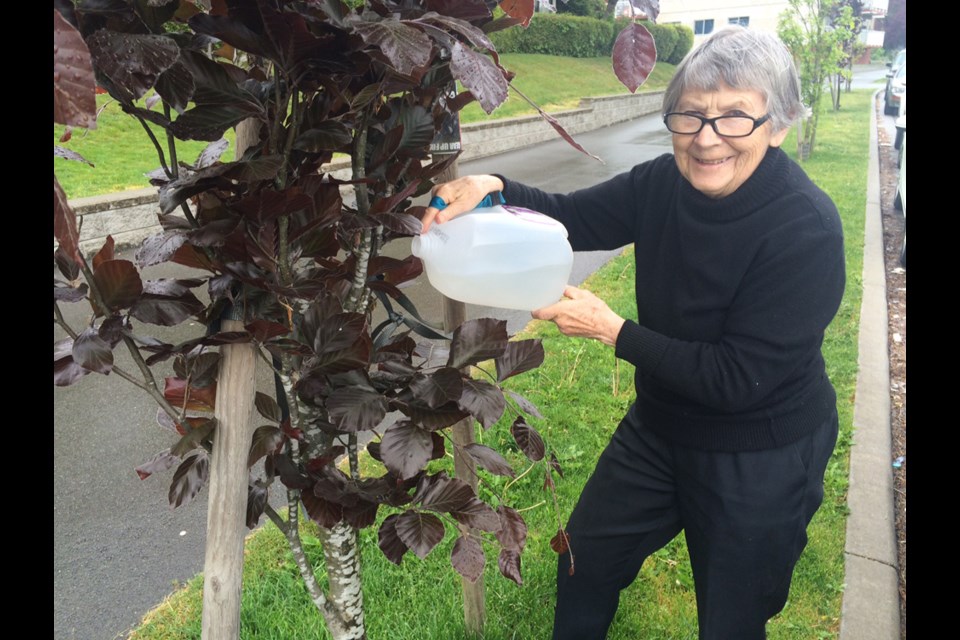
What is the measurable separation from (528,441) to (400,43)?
30.4 inches

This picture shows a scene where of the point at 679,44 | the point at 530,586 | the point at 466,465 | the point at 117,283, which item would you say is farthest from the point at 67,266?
the point at 679,44

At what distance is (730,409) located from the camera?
6.14 ft

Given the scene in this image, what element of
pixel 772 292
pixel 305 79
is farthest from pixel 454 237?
pixel 772 292

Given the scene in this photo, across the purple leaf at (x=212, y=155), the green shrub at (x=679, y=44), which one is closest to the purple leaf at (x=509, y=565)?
the purple leaf at (x=212, y=155)

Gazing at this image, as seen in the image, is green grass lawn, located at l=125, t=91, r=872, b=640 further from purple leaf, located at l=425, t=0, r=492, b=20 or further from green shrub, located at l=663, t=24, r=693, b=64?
green shrub, located at l=663, t=24, r=693, b=64

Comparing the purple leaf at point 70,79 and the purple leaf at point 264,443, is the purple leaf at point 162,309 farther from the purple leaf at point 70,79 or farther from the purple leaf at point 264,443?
the purple leaf at point 70,79

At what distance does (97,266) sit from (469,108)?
13756 mm

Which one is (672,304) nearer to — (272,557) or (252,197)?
(252,197)

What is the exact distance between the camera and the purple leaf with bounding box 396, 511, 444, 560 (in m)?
1.22

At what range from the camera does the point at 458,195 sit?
177 centimetres

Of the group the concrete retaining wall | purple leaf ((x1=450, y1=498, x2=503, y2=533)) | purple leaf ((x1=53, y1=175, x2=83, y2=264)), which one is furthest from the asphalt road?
purple leaf ((x1=53, y1=175, x2=83, y2=264))

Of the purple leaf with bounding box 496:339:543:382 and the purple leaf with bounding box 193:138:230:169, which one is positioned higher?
the purple leaf with bounding box 193:138:230:169

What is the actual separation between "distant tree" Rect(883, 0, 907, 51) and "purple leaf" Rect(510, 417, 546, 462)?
56.5m

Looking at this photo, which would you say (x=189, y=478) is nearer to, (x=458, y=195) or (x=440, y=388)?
(x=440, y=388)
